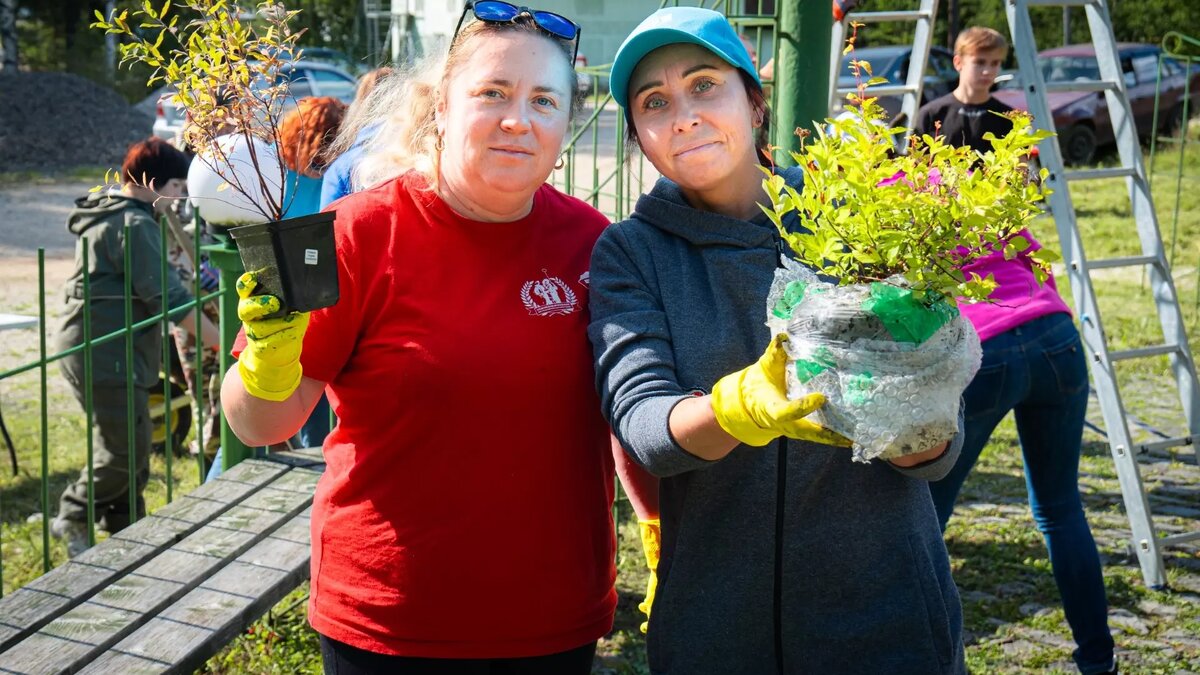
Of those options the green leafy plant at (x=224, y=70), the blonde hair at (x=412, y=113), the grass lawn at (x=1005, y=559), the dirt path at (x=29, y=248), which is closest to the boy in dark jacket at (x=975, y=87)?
the grass lawn at (x=1005, y=559)

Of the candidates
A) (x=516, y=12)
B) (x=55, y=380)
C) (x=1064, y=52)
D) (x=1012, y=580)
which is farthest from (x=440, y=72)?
(x=1064, y=52)

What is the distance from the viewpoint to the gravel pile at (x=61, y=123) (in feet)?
61.6

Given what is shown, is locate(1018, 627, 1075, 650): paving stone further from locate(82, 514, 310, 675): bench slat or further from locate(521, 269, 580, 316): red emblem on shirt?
locate(521, 269, 580, 316): red emblem on shirt

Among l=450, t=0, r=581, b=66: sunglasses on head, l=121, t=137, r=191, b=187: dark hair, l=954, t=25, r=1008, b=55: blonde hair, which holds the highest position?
l=954, t=25, r=1008, b=55: blonde hair

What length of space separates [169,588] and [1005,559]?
3.15 m

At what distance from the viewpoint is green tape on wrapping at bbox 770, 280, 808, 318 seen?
1640 mm

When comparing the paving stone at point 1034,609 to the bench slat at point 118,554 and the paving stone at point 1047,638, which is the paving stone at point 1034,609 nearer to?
the paving stone at point 1047,638

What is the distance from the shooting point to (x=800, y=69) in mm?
3611

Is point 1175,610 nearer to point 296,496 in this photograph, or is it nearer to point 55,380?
point 296,496

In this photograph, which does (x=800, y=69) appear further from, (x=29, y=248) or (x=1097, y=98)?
(x=1097, y=98)

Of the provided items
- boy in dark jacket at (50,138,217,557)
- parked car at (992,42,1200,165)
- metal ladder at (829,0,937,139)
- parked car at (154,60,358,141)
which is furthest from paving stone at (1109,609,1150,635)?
parked car at (154,60,358,141)

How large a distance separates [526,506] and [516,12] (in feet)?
2.75

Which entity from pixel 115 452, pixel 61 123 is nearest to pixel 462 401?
pixel 115 452

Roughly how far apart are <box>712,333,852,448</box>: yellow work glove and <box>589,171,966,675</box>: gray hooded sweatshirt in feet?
0.71
